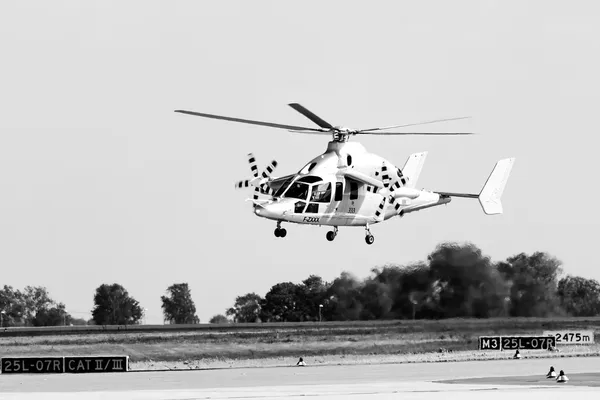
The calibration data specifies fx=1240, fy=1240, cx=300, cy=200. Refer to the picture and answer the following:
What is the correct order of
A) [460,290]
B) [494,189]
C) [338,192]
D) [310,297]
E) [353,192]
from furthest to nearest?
[310,297] < [460,290] < [494,189] < [353,192] < [338,192]

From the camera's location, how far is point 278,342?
93688 millimetres

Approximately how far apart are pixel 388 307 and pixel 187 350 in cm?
3223

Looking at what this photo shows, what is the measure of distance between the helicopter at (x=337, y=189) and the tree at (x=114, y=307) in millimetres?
112463

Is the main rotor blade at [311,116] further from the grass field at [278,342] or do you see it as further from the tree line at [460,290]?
the tree line at [460,290]

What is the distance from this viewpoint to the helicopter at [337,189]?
68.3 meters

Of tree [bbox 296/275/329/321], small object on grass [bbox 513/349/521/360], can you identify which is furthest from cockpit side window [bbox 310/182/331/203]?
tree [bbox 296/275/329/321]

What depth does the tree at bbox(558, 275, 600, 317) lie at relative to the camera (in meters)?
131

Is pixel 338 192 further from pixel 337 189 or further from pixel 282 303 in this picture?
pixel 282 303

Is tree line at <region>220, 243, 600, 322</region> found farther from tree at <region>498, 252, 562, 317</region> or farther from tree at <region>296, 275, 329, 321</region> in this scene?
tree at <region>296, 275, 329, 321</region>

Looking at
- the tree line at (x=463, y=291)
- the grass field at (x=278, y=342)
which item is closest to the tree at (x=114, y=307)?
the tree line at (x=463, y=291)

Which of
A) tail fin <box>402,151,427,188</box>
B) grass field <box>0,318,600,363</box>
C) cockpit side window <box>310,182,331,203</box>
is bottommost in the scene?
grass field <box>0,318,600,363</box>

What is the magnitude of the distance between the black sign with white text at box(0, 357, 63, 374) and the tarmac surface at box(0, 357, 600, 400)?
238 centimetres

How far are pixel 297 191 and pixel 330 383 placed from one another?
466 inches

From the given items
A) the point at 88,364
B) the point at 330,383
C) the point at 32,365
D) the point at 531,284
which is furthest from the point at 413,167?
the point at 531,284
